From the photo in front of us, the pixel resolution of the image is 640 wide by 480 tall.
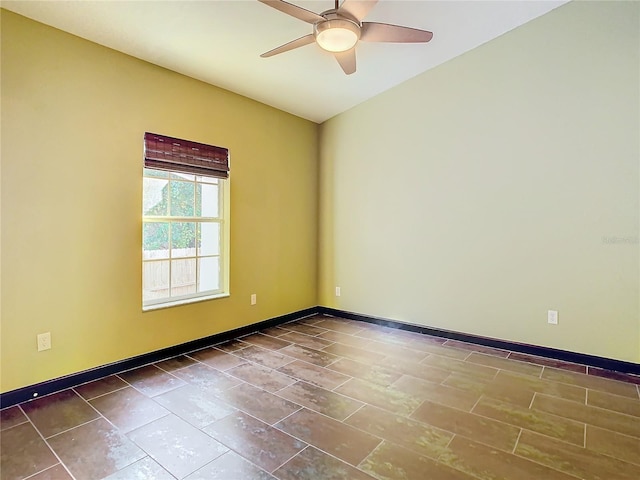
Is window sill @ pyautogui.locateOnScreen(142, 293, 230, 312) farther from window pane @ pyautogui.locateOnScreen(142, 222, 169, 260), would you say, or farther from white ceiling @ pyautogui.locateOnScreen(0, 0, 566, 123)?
white ceiling @ pyautogui.locateOnScreen(0, 0, 566, 123)

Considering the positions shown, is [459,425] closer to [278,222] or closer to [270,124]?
[278,222]

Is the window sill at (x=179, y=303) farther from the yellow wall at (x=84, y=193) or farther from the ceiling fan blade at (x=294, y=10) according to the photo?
the ceiling fan blade at (x=294, y=10)

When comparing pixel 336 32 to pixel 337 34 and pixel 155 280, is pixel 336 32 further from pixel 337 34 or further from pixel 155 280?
pixel 155 280

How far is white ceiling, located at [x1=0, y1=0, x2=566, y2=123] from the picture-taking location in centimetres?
240

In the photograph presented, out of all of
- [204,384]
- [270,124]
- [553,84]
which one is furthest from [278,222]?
[553,84]

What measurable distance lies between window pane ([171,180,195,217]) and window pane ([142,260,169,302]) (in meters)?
0.48

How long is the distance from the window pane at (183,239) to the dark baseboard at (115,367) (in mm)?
845

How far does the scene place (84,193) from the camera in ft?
8.65

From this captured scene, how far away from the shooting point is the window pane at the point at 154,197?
307cm

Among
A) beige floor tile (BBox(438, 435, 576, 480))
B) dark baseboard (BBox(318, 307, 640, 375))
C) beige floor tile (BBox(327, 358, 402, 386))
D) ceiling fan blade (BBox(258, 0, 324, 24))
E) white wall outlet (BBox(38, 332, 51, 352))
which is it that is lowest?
beige floor tile (BBox(438, 435, 576, 480))

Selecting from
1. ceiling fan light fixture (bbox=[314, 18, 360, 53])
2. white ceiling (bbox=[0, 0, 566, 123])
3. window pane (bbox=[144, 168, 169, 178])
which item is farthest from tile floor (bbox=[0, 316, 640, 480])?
white ceiling (bbox=[0, 0, 566, 123])

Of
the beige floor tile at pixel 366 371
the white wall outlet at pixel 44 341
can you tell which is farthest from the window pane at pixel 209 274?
the beige floor tile at pixel 366 371

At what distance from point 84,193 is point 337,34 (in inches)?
83.2

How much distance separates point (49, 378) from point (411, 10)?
377 centimetres
